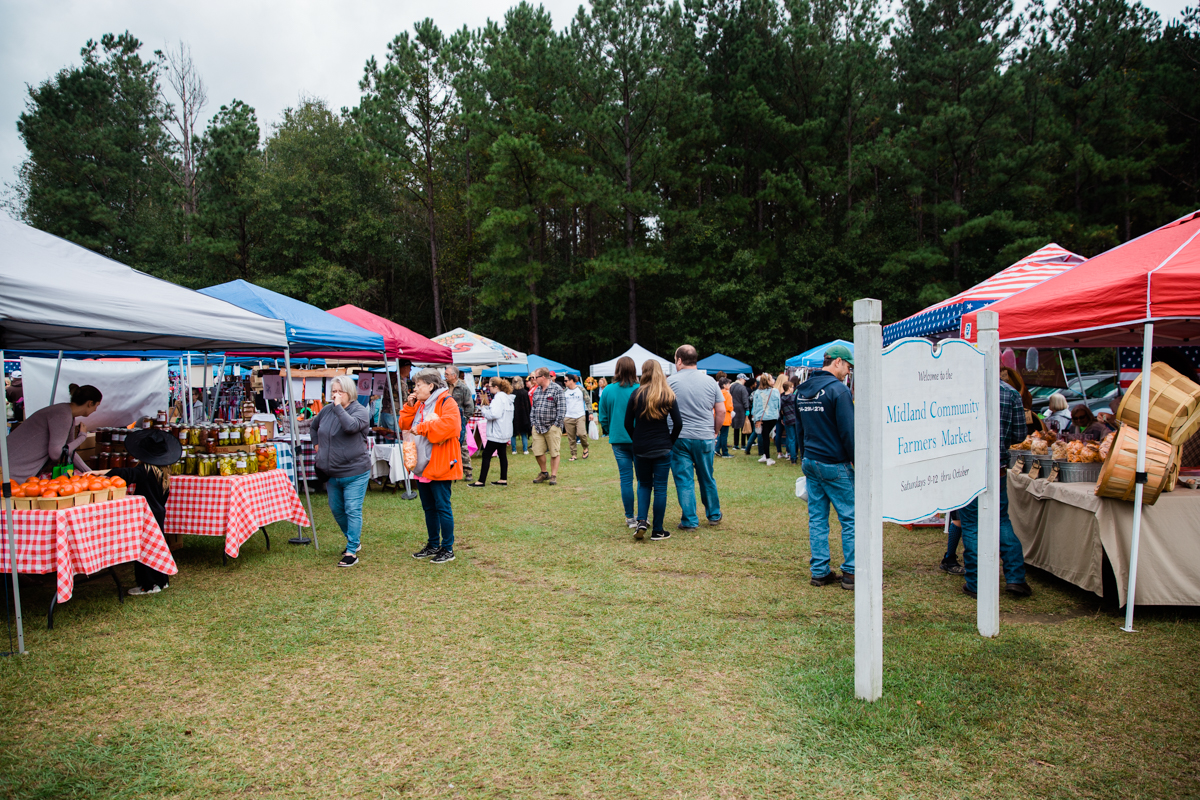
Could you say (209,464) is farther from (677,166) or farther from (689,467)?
(677,166)

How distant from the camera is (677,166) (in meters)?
31.1

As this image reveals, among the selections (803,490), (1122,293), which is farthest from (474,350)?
(1122,293)

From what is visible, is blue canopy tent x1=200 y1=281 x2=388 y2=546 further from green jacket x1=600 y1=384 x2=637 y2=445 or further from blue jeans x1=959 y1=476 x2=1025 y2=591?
blue jeans x1=959 y1=476 x2=1025 y2=591

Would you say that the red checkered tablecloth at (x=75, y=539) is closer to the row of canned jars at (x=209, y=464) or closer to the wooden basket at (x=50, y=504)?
the wooden basket at (x=50, y=504)

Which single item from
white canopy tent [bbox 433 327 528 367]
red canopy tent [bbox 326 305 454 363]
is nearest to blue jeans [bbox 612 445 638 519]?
red canopy tent [bbox 326 305 454 363]

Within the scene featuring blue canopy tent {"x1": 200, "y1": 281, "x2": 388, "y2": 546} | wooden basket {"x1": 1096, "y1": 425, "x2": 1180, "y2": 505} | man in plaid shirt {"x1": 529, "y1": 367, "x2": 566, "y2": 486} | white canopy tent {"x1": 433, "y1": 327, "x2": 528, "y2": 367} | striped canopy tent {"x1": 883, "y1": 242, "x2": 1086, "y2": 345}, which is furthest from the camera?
white canopy tent {"x1": 433, "y1": 327, "x2": 528, "y2": 367}

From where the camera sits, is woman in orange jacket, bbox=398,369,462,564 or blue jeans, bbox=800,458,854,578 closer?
blue jeans, bbox=800,458,854,578

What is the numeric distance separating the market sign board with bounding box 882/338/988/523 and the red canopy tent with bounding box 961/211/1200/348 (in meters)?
0.98

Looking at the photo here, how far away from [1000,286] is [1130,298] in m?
Answer: 3.88

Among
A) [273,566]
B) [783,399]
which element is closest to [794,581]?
[273,566]

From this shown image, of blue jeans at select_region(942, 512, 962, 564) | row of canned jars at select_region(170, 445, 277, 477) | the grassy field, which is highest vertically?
row of canned jars at select_region(170, 445, 277, 477)

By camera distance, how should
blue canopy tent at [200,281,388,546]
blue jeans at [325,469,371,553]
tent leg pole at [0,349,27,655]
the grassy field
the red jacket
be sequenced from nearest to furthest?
the grassy field → tent leg pole at [0,349,27,655] → the red jacket → blue jeans at [325,469,371,553] → blue canopy tent at [200,281,388,546]

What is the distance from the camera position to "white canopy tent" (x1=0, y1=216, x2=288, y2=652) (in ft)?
12.9

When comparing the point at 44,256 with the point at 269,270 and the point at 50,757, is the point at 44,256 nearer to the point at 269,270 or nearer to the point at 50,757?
the point at 50,757
